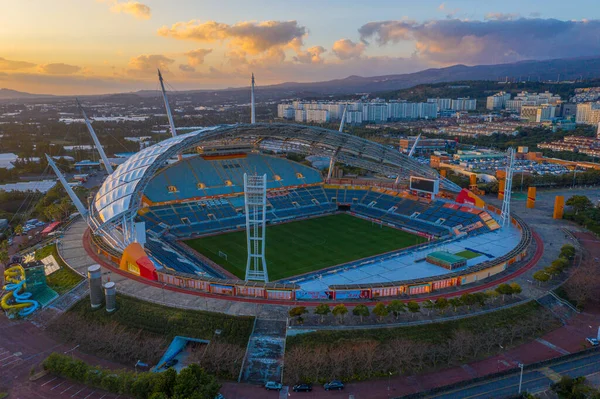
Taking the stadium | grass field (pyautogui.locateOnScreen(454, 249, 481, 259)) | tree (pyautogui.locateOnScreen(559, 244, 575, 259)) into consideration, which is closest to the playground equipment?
the stadium

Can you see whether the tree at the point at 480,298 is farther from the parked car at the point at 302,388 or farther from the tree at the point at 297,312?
the parked car at the point at 302,388

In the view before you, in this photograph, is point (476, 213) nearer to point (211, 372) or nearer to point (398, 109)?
point (211, 372)

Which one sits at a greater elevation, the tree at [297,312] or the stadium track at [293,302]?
the tree at [297,312]

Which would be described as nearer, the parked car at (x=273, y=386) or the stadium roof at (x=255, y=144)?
the parked car at (x=273, y=386)

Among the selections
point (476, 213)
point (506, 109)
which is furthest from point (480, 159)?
point (506, 109)

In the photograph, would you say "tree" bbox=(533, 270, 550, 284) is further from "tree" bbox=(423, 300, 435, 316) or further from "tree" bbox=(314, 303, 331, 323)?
"tree" bbox=(314, 303, 331, 323)

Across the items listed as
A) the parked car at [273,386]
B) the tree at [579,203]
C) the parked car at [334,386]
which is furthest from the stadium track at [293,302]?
the tree at [579,203]
